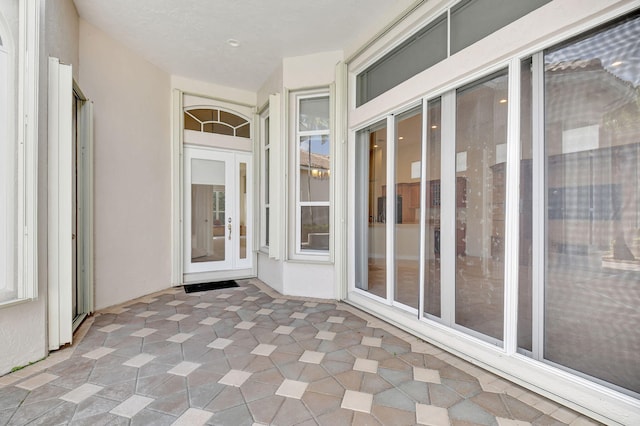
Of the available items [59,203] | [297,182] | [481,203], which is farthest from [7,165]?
[481,203]

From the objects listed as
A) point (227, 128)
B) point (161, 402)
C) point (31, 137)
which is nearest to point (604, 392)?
point (161, 402)

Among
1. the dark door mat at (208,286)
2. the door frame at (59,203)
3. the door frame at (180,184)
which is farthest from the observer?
the door frame at (180,184)

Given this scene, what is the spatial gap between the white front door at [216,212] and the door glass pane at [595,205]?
14.9ft

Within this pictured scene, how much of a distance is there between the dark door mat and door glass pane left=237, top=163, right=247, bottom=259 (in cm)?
59

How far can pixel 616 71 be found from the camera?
1750 mm

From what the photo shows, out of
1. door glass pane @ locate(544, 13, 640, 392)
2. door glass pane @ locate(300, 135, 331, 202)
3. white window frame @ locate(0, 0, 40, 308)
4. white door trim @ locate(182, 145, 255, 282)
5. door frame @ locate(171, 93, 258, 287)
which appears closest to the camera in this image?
door glass pane @ locate(544, 13, 640, 392)

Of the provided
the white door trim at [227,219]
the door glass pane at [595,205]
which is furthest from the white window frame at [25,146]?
the door glass pane at [595,205]

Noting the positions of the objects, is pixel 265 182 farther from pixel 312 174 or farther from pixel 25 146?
pixel 25 146

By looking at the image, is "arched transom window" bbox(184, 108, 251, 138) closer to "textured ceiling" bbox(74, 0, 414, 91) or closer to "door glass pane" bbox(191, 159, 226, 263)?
"door glass pane" bbox(191, 159, 226, 263)

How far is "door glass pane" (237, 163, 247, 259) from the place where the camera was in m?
5.47

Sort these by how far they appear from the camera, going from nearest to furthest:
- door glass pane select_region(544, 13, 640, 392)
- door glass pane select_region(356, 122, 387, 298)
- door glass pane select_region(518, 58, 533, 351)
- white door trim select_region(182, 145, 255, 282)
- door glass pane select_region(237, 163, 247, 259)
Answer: door glass pane select_region(544, 13, 640, 392) → door glass pane select_region(518, 58, 533, 351) → door glass pane select_region(356, 122, 387, 298) → white door trim select_region(182, 145, 255, 282) → door glass pane select_region(237, 163, 247, 259)

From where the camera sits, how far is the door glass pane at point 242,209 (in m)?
5.47

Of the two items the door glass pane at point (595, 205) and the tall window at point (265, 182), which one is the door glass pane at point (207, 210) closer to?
the tall window at point (265, 182)

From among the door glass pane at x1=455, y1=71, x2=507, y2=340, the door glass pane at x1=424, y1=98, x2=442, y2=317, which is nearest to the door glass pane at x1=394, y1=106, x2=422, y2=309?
the door glass pane at x1=424, y1=98, x2=442, y2=317
